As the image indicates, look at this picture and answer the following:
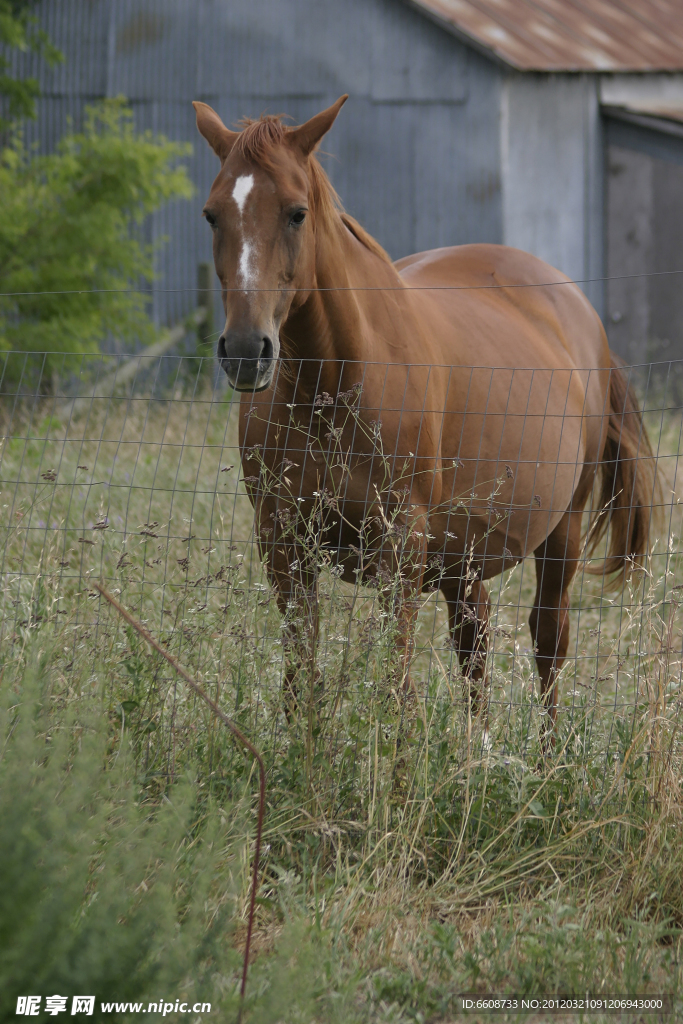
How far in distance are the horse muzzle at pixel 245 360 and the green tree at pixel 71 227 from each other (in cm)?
621

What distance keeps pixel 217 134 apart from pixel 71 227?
588 cm

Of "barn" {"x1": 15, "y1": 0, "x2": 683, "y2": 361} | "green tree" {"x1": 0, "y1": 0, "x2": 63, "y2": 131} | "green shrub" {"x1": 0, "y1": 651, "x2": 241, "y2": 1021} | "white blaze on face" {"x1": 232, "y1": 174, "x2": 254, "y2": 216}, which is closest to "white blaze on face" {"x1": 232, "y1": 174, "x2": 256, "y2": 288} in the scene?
"white blaze on face" {"x1": 232, "y1": 174, "x2": 254, "y2": 216}

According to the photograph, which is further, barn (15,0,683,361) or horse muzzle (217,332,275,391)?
barn (15,0,683,361)

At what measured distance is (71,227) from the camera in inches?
338

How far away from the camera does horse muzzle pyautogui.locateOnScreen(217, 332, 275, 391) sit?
8.87 feet

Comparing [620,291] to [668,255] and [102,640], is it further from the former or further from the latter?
[102,640]

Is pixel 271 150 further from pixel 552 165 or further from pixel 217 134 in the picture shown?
pixel 552 165

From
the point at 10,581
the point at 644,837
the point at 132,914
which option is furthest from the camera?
the point at 10,581

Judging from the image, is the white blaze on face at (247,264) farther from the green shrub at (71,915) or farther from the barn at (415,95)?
the barn at (415,95)

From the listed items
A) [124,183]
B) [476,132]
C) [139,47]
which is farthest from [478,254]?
[139,47]

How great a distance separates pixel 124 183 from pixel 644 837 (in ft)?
25.1

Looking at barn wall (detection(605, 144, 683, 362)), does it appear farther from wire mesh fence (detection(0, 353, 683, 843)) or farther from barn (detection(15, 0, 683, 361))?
wire mesh fence (detection(0, 353, 683, 843))

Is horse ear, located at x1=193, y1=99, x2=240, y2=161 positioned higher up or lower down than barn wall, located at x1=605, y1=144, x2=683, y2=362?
lower down

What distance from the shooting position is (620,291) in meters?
12.3
